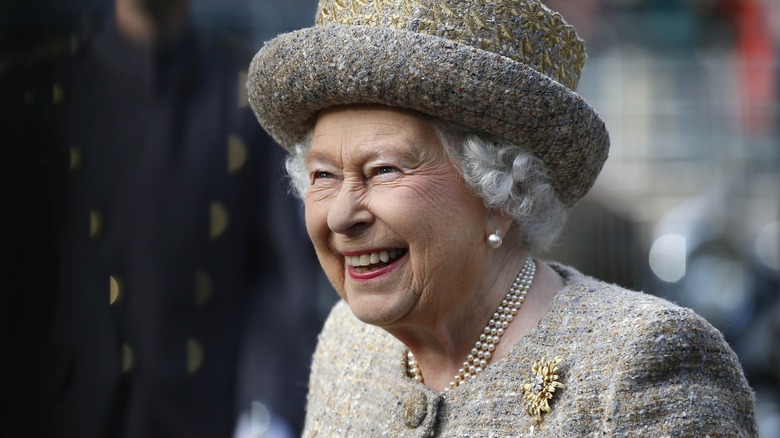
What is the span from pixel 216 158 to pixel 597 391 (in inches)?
98.4

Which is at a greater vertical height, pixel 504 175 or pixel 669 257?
pixel 504 175

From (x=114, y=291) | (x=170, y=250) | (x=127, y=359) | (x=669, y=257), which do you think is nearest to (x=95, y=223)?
Result: (x=114, y=291)

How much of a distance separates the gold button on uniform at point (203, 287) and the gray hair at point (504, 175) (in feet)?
5.99

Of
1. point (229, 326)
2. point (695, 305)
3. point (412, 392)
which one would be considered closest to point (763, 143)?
point (695, 305)

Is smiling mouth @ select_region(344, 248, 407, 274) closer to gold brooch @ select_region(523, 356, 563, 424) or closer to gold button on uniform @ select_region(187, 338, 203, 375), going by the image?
gold brooch @ select_region(523, 356, 563, 424)

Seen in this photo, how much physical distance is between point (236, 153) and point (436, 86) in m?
2.40

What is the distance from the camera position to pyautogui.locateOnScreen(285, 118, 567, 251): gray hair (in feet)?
9.22

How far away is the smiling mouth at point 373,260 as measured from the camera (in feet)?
9.31

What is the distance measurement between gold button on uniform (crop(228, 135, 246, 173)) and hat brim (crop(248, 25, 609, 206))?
1.99 meters

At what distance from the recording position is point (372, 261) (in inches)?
112

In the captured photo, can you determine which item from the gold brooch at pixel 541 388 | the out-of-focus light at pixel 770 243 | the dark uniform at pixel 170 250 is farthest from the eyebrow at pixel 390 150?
the out-of-focus light at pixel 770 243

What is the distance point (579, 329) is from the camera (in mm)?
2797

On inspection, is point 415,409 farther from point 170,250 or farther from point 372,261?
point 170,250

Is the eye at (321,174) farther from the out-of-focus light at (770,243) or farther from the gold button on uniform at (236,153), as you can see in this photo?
the out-of-focus light at (770,243)
